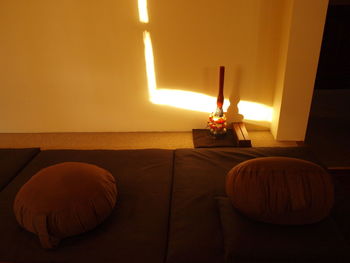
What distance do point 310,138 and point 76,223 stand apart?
2.28 m

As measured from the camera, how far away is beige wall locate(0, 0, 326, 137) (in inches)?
83.4

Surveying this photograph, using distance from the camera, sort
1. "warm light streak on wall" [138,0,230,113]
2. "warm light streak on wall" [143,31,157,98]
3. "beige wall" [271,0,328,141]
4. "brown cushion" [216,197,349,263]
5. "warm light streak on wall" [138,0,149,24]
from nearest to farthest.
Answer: "brown cushion" [216,197,349,263] → "beige wall" [271,0,328,141] → "warm light streak on wall" [138,0,149,24] → "warm light streak on wall" [143,31,157,98] → "warm light streak on wall" [138,0,230,113]

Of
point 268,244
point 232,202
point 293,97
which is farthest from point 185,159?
point 293,97

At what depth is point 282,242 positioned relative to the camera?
103cm

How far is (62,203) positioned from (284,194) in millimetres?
851

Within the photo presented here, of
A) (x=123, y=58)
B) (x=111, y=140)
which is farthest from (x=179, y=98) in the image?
(x=111, y=140)

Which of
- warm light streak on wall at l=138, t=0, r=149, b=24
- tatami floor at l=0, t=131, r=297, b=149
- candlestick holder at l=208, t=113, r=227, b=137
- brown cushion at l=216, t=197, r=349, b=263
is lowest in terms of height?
brown cushion at l=216, t=197, r=349, b=263

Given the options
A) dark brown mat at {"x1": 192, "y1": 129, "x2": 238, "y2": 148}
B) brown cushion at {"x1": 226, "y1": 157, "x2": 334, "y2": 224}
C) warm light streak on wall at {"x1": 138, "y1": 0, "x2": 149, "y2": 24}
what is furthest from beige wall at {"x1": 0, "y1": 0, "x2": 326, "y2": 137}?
brown cushion at {"x1": 226, "y1": 157, "x2": 334, "y2": 224}

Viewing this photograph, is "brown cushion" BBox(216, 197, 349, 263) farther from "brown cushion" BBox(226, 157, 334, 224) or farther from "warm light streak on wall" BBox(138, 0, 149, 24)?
"warm light streak on wall" BBox(138, 0, 149, 24)

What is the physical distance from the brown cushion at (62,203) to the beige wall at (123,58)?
1.27 meters

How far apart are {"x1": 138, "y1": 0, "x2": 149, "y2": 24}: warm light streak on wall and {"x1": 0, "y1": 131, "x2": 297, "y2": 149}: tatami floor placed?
3.09 feet

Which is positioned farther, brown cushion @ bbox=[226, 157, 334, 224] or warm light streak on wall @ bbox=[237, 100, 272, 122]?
warm light streak on wall @ bbox=[237, 100, 272, 122]

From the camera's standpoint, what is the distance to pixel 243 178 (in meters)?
1.14

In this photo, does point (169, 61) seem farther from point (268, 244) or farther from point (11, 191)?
point (268, 244)
